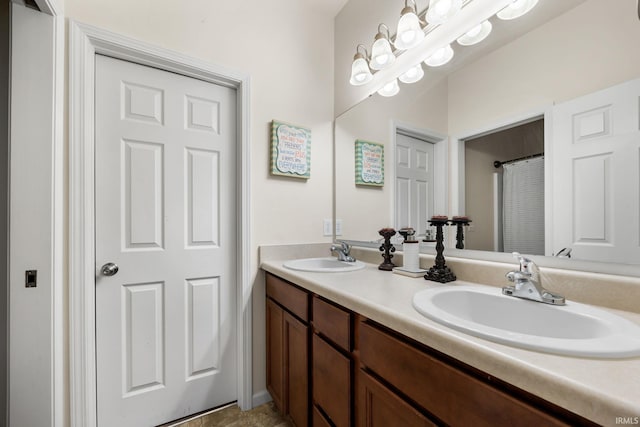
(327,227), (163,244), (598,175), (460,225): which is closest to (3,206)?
(163,244)

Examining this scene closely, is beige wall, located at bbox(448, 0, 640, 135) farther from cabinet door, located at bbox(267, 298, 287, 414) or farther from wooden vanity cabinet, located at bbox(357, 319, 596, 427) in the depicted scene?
cabinet door, located at bbox(267, 298, 287, 414)

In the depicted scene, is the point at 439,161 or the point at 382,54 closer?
the point at 439,161

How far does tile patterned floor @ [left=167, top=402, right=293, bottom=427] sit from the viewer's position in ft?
4.73

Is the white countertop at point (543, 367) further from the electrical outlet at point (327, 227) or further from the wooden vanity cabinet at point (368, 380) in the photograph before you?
the electrical outlet at point (327, 227)

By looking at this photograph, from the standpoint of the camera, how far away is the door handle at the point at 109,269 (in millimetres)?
1300

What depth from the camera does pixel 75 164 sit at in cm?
120

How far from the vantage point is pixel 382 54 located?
152cm

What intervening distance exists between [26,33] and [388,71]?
5.49 feet

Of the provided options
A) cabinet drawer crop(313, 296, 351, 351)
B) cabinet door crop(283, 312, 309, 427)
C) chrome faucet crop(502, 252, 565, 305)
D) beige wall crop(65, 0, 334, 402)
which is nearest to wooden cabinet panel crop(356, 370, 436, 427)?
cabinet drawer crop(313, 296, 351, 351)

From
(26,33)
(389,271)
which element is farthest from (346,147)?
(26,33)

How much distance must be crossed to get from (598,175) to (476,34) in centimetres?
75

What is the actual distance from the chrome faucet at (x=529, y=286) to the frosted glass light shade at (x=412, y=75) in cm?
103

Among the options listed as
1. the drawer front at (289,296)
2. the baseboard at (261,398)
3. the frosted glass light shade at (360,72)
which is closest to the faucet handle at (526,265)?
the drawer front at (289,296)

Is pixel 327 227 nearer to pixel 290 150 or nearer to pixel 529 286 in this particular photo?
pixel 290 150
